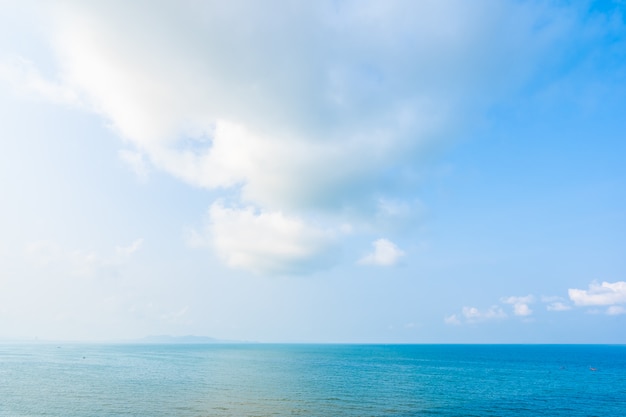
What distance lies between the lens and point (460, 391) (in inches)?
3036

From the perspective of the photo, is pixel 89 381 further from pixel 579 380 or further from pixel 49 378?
pixel 579 380

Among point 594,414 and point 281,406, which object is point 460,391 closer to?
point 594,414

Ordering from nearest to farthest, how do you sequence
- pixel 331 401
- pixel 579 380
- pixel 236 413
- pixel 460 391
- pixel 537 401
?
pixel 236 413
pixel 331 401
pixel 537 401
pixel 460 391
pixel 579 380

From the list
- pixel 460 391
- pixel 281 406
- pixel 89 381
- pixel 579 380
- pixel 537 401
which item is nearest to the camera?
pixel 281 406

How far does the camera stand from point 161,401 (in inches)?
2411

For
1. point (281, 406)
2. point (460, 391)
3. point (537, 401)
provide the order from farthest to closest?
point (460, 391) < point (537, 401) < point (281, 406)

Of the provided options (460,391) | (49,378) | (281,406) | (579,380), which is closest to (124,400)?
(281,406)

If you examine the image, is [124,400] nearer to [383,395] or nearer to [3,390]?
[3,390]

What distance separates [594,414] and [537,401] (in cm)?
986

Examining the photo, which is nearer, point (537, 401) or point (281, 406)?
point (281, 406)

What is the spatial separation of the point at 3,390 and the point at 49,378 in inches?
842

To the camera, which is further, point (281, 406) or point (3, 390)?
point (3, 390)

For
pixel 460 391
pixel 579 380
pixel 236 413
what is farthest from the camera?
pixel 579 380

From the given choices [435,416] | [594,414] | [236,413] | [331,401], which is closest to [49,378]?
[236,413]
